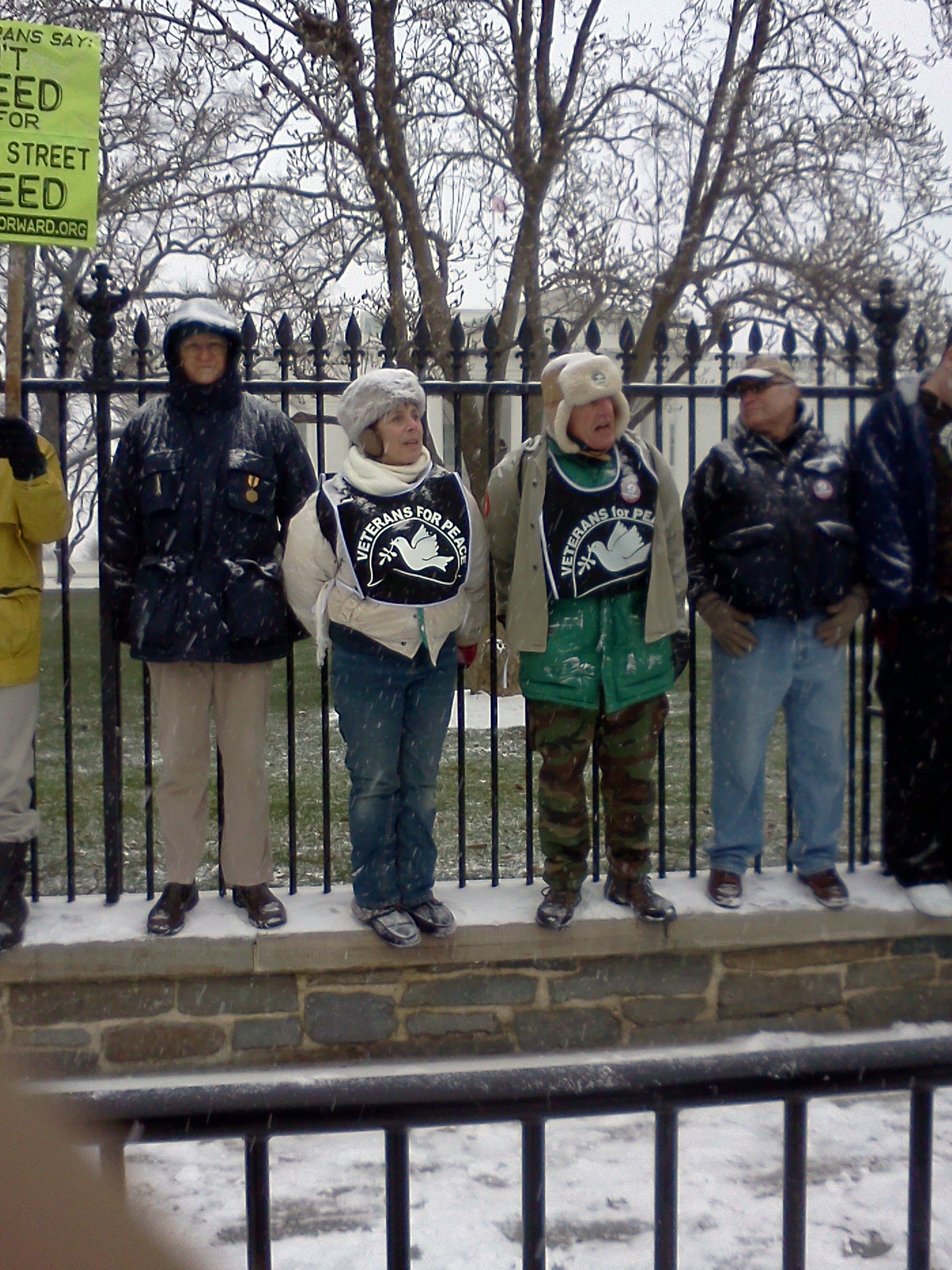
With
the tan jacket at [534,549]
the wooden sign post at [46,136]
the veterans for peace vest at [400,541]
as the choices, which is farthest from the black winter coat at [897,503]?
the wooden sign post at [46,136]

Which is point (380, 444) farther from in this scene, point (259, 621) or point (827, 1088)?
point (827, 1088)

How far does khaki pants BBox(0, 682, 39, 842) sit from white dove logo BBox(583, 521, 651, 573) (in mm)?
1736

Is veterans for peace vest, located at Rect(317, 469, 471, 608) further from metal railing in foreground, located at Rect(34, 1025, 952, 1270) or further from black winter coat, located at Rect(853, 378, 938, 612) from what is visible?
metal railing in foreground, located at Rect(34, 1025, 952, 1270)

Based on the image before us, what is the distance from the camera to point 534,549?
12.1ft

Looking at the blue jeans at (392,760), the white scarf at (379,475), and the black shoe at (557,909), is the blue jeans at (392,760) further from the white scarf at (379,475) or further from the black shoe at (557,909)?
the white scarf at (379,475)

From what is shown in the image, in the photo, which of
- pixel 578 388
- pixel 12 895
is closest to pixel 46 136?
pixel 578 388

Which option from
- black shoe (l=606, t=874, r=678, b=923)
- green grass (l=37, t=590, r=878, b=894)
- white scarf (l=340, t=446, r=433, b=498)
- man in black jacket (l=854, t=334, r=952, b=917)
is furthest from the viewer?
green grass (l=37, t=590, r=878, b=894)

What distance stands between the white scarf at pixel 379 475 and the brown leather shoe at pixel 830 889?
186 cm

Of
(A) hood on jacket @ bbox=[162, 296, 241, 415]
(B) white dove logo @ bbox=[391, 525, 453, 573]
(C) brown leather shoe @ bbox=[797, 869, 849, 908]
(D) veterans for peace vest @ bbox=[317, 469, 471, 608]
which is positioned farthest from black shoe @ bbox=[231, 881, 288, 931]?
(C) brown leather shoe @ bbox=[797, 869, 849, 908]

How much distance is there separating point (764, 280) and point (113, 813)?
39.5ft

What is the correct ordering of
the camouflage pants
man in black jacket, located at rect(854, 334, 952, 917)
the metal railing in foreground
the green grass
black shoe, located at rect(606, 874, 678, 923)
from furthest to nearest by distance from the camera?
the green grass < man in black jacket, located at rect(854, 334, 952, 917) < black shoe, located at rect(606, 874, 678, 923) < the camouflage pants < the metal railing in foreground

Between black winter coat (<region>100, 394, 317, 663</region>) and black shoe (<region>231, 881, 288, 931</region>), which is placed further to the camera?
black shoe (<region>231, 881, 288, 931</region>)

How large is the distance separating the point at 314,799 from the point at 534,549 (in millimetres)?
3560

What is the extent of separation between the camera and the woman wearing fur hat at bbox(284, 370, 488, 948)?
3594 mm
